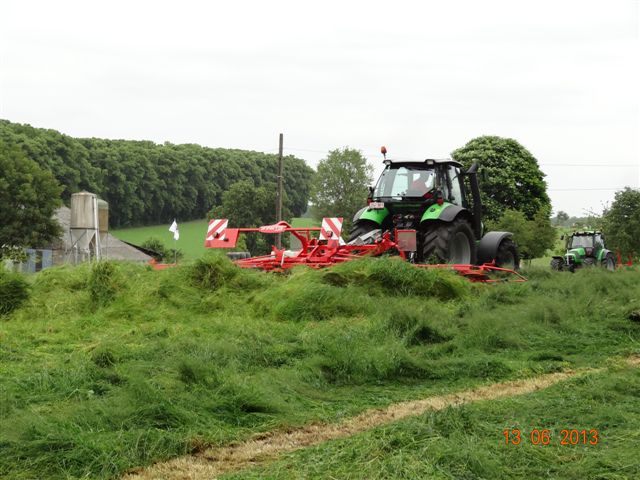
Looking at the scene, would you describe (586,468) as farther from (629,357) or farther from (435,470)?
(629,357)

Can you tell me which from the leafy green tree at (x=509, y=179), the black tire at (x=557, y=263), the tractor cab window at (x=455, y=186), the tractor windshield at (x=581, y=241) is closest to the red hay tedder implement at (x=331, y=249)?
the tractor cab window at (x=455, y=186)

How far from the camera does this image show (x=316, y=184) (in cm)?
7012

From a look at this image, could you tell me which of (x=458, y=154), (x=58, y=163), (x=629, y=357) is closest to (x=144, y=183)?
(x=58, y=163)

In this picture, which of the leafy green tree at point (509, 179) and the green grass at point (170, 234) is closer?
the leafy green tree at point (509, 179)

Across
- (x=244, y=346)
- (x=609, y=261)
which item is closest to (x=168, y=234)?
(x=609, y=261)

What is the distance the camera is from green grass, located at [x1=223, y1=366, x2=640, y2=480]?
3.83 meters

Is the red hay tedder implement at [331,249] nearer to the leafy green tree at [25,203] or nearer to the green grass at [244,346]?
the green grass at [244,346]

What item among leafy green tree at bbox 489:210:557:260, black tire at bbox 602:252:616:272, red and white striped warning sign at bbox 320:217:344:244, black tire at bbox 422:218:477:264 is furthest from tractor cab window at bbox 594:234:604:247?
red and white striped warning sign at bbox 320:217:344:244

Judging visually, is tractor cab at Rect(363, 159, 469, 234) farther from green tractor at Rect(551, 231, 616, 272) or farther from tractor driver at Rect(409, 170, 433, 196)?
green tractor at Rect(551, 231, 616, 272)

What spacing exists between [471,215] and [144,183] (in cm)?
6110

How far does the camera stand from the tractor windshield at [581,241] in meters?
28.0

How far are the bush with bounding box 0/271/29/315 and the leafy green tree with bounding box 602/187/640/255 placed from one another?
37164 mm

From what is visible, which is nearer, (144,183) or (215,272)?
(215,272)

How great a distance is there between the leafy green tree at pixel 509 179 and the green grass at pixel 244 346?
3036 centimetres
